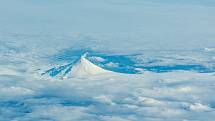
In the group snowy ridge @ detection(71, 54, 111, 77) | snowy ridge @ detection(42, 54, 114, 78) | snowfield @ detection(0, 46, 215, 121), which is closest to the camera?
snowfield @ detection(0, 46, 215, 121)

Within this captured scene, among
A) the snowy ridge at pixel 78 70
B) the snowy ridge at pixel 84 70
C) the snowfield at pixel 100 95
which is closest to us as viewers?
the snowfield at pixel 100 95

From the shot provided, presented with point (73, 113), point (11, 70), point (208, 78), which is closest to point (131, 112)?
point (73, 113)

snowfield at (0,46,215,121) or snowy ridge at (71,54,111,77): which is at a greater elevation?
snowy ridge at (71,54,111,77)

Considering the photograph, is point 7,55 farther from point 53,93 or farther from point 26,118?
point 26,118

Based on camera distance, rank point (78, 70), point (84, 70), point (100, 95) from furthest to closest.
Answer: point (78, 70), point (84, 70), point (100, 95)

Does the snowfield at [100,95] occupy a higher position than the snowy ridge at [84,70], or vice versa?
the snowy ridge at [84,70]

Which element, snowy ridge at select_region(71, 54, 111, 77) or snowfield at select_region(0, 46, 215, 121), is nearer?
snowfield at select_region(0, 46, 215, 121)

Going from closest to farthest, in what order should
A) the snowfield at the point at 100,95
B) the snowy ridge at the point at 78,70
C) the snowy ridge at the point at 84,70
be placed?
the snowfield at the point at 100,95 → the snowy ridge at the point at 78,70 → the snowy ridge at the point at 84,70

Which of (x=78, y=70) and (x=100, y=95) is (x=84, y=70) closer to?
(x=78, y=70)

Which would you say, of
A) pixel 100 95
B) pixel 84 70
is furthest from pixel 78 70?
pixel 100 95

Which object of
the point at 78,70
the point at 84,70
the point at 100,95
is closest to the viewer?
the point at 100,95

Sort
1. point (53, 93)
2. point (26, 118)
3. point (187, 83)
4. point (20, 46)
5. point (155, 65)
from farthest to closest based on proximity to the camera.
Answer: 1. point (20, 46)
2. point (155, 65)
3. point (187, 83)
4. point (53, 93)
5. point (26, 118)
